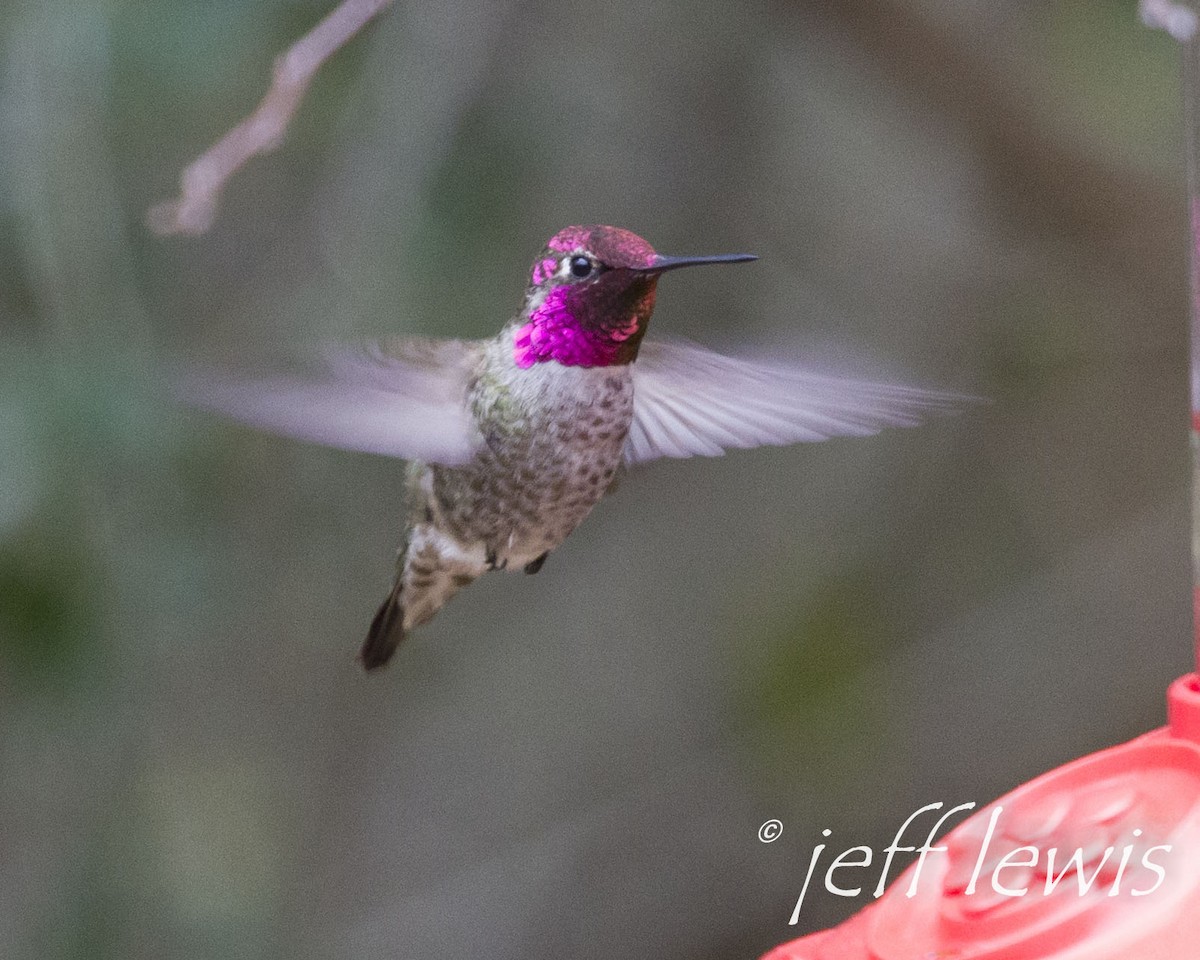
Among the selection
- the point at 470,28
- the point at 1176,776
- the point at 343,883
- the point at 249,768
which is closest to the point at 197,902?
the point at 249,768

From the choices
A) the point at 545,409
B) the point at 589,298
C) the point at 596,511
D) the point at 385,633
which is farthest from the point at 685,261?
the point at 596,511

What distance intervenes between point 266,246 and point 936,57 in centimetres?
87

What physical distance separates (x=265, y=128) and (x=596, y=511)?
1.38m

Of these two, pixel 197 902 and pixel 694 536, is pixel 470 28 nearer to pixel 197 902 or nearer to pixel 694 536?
pixel 694 536

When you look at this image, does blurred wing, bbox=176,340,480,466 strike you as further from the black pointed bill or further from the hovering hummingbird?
the black pointed bill

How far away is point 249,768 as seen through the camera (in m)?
2.29

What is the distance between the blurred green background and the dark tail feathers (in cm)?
48

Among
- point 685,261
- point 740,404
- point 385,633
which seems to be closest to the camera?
point 685,261

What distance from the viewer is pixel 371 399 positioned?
81cm

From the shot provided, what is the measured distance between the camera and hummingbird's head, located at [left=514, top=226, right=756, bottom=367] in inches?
31.9

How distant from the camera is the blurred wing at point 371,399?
0.71m

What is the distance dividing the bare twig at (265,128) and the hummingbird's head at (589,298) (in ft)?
0.55

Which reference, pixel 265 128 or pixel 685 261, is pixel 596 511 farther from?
pixel 685 261

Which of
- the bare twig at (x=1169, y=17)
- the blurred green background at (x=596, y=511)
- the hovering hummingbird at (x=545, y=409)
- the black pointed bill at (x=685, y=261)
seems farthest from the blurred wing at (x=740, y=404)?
the blurred green background at (x=596, y=511)
